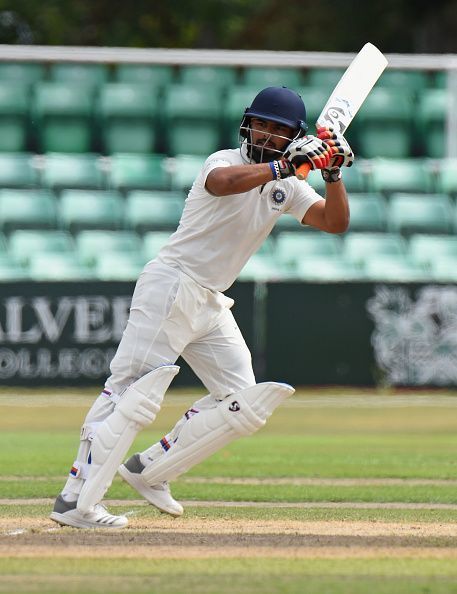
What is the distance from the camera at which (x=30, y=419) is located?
1346 centimetres

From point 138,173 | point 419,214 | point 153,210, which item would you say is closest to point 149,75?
point 138,173

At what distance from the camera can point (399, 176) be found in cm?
1875

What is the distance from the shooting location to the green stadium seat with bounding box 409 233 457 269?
17656mm

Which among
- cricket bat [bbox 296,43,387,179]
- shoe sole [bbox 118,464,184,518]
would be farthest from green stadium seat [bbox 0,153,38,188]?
shoe sole [bbox 118,464,184,518]

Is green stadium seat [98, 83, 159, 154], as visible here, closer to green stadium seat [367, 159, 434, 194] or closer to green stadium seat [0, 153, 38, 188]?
green stadium seat [0, 153, 38, 188]

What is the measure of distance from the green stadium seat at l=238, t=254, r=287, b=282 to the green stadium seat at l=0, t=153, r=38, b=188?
283 cm

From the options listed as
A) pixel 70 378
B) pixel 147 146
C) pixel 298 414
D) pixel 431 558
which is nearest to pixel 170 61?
pixel 147 146

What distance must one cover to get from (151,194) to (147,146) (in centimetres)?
112

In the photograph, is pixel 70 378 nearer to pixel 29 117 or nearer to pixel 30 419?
pixel 30 419

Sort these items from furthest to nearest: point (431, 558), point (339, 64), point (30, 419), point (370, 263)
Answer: point (339, 64) < point (370, 263) < point (30, 419) < point (431, 558)

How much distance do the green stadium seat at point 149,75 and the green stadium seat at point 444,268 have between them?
13.5ft

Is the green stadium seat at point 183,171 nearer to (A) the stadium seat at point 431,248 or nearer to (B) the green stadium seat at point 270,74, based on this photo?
(B) the green stadium seat at point 270,74

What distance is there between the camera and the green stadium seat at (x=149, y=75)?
61.6ft

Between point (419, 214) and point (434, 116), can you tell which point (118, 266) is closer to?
point (419, 214)
